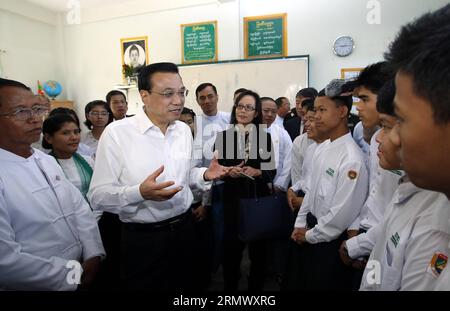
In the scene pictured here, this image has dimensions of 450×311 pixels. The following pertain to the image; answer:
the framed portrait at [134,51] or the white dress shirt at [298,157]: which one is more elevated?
the framed portrait at [134,51]

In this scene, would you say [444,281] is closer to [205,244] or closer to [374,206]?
[374,206]

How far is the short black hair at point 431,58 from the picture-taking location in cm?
46

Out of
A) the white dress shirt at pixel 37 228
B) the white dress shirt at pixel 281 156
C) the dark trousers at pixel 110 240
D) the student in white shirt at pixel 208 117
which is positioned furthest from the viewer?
the student in white shirt at pixel 208 117

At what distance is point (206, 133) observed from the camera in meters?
2.90

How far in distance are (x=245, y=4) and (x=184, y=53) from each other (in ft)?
A: 4.68

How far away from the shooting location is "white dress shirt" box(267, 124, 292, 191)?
2.59m

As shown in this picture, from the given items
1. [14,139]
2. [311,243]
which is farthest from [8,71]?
[311,243]

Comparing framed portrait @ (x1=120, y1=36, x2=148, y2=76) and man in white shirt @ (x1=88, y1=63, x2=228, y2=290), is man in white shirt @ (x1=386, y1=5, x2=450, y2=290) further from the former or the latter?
framed portrait @ (x1=120, y1=36, x2=148, y2=76)

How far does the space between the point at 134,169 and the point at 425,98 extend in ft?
3.93

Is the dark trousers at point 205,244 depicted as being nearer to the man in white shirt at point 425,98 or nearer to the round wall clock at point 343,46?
the man in white shirt at point 425,98

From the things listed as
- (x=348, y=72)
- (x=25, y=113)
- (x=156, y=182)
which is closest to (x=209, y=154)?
(x=156, y=182)

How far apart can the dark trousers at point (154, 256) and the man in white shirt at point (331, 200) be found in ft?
2.24

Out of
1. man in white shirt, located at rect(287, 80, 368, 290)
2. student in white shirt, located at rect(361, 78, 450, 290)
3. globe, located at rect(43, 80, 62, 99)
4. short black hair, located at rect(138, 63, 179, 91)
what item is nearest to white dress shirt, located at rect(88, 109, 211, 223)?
short black hair, located at rect(138, 63, 179, 91)

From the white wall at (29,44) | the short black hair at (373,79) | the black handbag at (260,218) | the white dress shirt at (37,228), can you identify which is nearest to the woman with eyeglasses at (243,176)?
the black handbag at (260,218)
